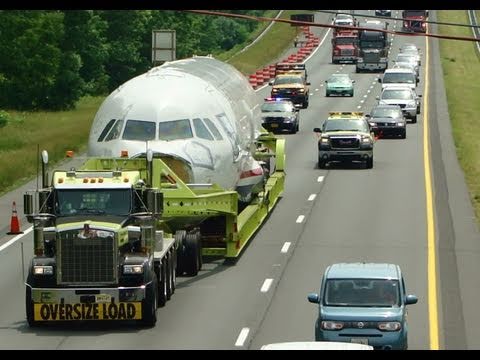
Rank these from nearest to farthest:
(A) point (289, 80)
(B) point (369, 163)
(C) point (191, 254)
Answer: (C) point (191, 254) < (B) point (369, 163) < (A) point (289, 80)

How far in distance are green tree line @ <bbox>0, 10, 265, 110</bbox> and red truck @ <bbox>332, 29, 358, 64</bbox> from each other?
1656cm

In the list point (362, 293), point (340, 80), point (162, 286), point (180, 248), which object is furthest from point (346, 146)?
point (340, 80)

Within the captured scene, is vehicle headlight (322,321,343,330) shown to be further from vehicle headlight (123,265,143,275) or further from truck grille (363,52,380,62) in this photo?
truck grille (363,52,380,62)

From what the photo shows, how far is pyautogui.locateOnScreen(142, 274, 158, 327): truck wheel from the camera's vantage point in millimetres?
28359

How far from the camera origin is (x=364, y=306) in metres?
26.2

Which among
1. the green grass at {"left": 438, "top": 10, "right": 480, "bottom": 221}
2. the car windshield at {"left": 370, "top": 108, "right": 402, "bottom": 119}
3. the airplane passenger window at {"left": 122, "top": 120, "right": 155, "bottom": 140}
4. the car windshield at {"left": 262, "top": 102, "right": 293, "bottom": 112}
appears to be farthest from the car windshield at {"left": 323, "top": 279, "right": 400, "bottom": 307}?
the car windshield at {"left": 262, "top": 102, "right": 293, "bottom": 112}

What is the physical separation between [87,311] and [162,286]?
2507mm

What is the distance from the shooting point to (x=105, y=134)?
35.7 metres

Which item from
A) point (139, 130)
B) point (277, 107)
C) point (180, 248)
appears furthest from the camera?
point (277, 107)

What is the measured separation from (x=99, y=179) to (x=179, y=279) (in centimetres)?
515

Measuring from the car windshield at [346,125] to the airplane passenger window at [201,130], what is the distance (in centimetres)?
2258

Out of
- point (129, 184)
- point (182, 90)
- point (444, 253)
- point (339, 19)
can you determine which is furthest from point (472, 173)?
point (339, 19)

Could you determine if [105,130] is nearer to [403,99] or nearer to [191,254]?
[191,254]
